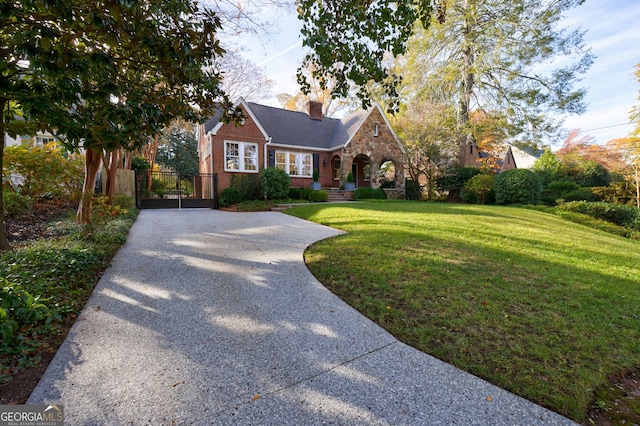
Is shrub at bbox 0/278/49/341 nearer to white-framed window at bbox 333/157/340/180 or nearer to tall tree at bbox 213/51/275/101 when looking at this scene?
white-framed window at bbox 333/157/340/180

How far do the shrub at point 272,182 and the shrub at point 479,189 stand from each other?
1061cm

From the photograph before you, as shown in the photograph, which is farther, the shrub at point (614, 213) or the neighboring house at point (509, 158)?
the neighboring house at point (509, 158)

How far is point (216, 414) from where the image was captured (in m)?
1.56

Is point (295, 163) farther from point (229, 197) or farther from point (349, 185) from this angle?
point (229, 197)

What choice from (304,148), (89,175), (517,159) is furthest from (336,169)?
(517,159)

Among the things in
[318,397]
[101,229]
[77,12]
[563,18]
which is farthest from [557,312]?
[563,18]

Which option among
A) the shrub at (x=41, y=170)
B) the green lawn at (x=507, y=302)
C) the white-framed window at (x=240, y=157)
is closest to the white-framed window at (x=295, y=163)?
the white-framed window at (x=240, y=157)

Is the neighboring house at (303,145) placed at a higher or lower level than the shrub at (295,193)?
higher

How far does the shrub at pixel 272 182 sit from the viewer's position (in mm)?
13609

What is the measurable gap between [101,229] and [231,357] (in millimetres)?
5349

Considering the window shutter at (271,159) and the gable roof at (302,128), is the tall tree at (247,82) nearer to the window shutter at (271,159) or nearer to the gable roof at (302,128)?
the gable roof at (302,128)

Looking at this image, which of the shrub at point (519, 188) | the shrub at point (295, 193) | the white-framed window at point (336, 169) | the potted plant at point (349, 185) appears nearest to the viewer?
the shrub at point (519, 188)

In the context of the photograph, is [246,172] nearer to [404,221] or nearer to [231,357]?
[404,221]

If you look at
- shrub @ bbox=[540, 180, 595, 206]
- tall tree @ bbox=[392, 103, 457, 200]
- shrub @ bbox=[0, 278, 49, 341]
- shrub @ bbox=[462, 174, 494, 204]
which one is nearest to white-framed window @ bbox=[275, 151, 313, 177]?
tall tree @ bbox=[392, 103, 457, 200]
